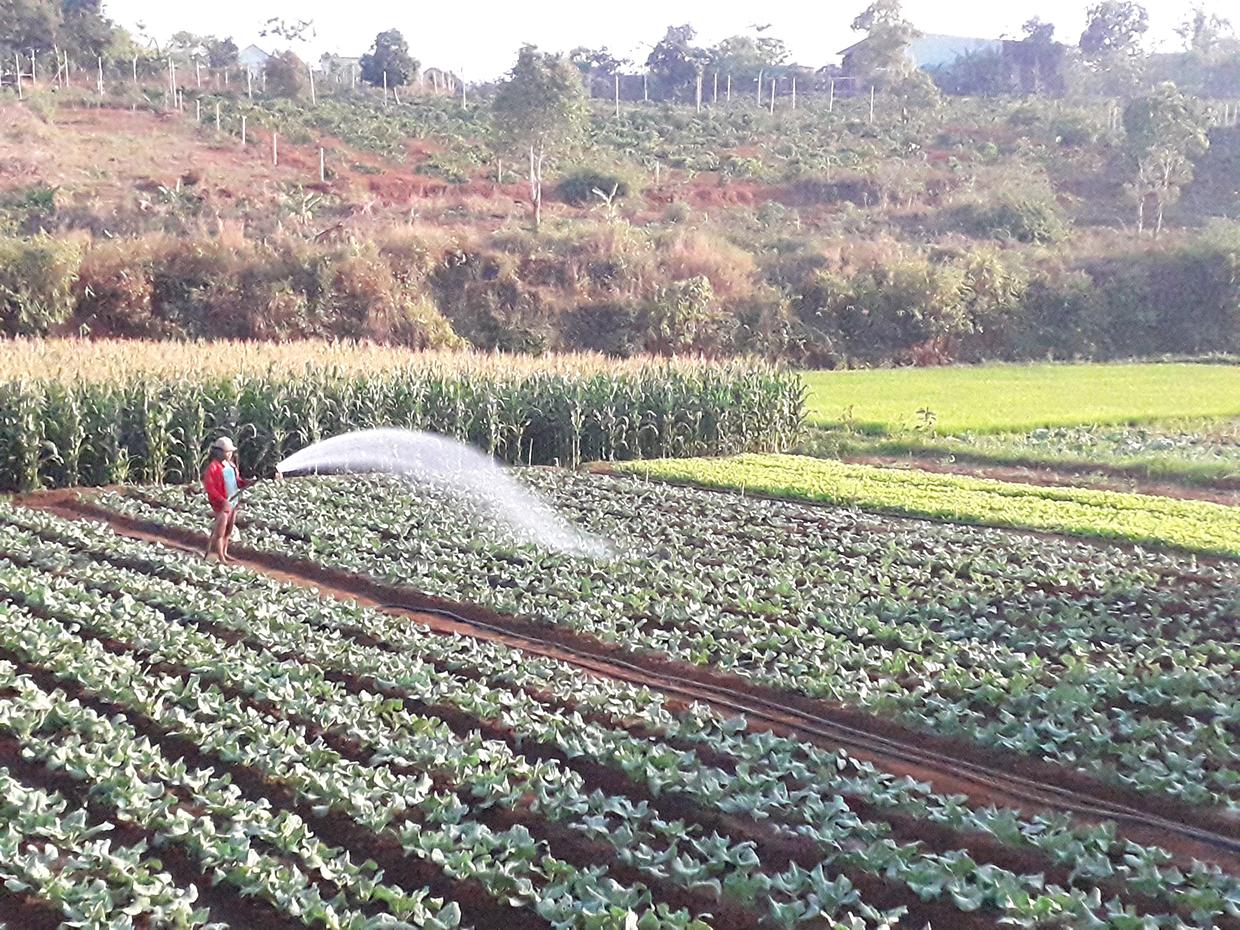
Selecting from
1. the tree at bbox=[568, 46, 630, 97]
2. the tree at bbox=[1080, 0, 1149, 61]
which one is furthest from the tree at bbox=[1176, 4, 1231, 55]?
the tree at bbox=[568, 46, 630, 97]

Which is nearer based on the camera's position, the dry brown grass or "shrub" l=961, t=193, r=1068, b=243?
the dry brown grass

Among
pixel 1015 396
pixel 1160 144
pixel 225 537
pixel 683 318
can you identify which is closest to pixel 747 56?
pixel 1160 144

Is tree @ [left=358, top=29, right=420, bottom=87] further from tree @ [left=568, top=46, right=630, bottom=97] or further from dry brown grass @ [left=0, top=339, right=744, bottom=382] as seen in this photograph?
dry brown grass @ [left=0, top=339, right=744, bottom=382]

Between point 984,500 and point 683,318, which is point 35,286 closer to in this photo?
point 683,318

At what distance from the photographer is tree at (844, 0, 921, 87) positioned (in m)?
74.8

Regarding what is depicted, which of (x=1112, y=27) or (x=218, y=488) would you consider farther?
(x=1112, y=27)

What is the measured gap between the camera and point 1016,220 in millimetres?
54781

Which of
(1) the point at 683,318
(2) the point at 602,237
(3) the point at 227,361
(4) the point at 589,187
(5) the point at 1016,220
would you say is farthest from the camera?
(5) the point at 1016,220

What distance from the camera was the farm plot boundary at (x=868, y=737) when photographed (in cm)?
647

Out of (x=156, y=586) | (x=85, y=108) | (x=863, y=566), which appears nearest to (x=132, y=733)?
(x=156, y=586)

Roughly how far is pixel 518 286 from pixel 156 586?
29795mm

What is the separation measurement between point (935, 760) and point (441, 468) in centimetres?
1336

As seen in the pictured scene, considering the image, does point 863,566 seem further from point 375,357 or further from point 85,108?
point 85,108

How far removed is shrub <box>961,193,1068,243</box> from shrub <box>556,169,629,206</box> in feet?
49.9
